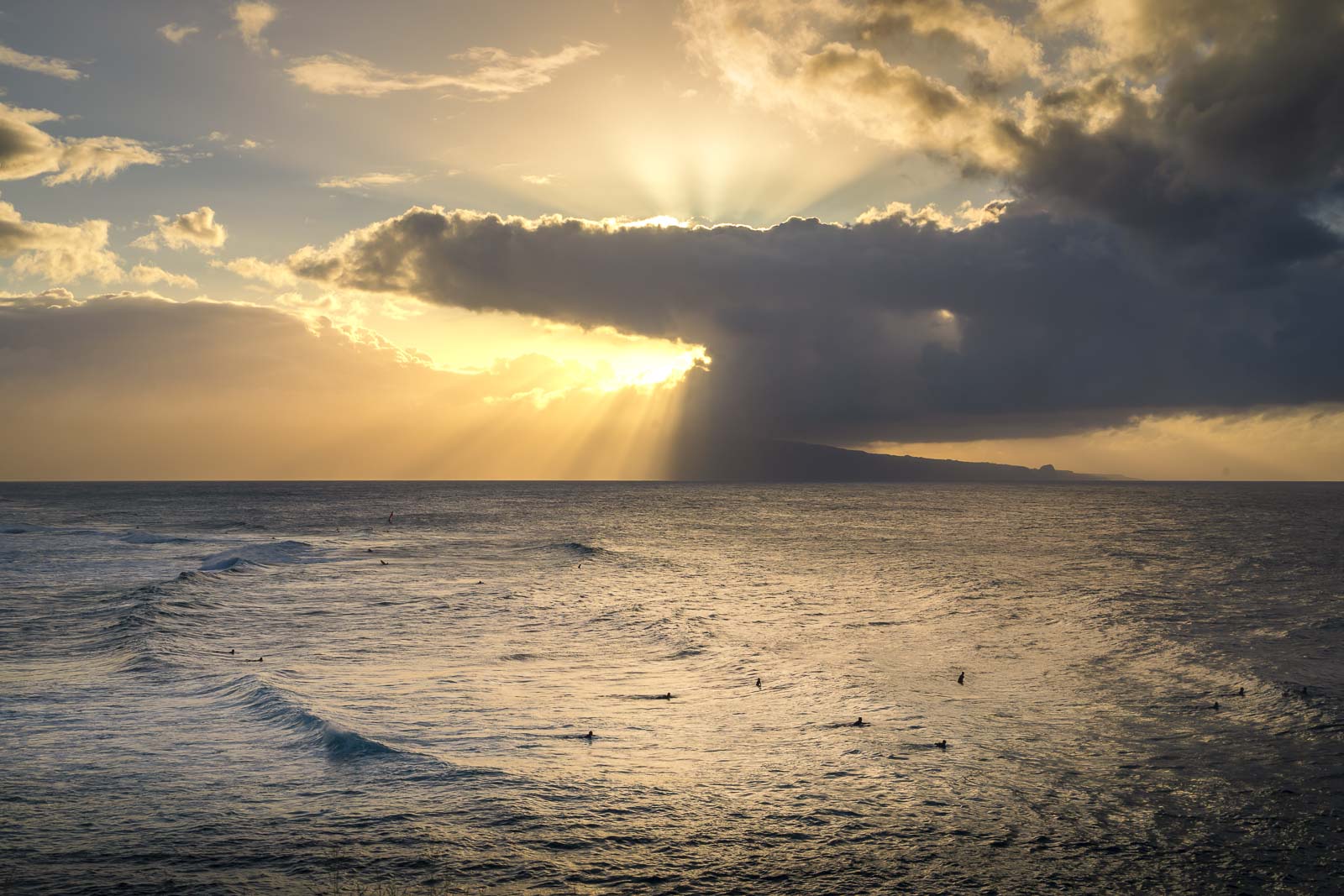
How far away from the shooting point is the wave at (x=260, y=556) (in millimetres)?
68438

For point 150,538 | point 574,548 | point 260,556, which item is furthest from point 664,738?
point 150,538

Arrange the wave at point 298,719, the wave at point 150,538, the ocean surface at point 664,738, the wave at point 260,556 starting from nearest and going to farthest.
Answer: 1. the ocean surface at point 664,738
2. the wave at point 298,719
3. the wave at point 260,556
4. the wave at point 150,538

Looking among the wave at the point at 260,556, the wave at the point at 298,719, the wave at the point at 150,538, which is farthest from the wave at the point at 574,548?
the wave at the point at 298,719

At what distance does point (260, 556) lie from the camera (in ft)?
249

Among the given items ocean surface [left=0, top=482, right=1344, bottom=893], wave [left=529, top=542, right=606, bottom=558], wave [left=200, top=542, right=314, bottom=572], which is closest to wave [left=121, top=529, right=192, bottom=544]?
wave [left=200, top=542, right=314, bottom=572]

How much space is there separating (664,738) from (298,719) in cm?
1098

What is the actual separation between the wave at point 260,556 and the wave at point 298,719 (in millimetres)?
42055

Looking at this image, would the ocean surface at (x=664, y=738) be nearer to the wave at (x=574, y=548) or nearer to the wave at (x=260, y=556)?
the wave at (x=260, y=556)

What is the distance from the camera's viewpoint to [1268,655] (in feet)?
114

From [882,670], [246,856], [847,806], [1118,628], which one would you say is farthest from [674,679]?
[1118,628]

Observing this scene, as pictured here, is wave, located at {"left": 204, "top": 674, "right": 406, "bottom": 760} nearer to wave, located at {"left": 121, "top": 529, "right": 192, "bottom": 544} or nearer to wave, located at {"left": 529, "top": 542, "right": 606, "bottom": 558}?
wave, located at {"left": 529, "top": 542, "right": 606, "bottom": 558}

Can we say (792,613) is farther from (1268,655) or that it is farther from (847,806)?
(847,806)

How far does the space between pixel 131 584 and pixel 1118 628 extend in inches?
2379

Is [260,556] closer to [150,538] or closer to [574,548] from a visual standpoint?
[150,538]
